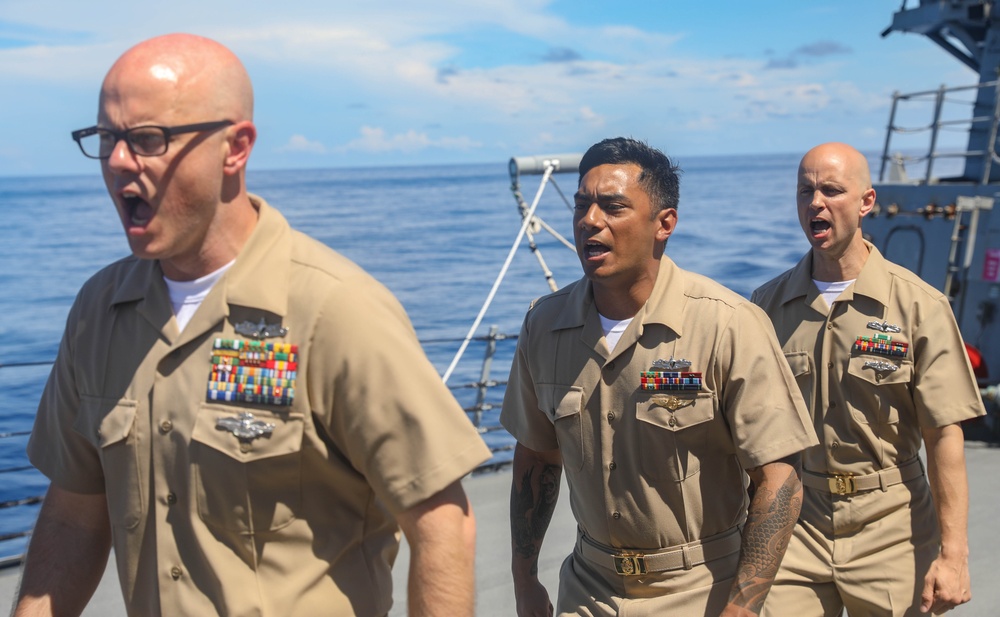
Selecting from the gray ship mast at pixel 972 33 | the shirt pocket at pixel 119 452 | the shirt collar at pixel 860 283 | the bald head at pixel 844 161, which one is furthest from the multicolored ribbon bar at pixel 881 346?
the gray ship mast at pixel 972 33

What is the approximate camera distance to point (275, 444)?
2117 millimetres

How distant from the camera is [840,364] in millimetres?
4242

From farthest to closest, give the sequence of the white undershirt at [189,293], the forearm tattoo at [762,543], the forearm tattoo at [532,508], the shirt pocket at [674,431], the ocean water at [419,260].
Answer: the ocean water at [419,260]
the forearm tattoo at [532,508]
the shirt pocket at [674,431]
the forearm tattoo at [762,543]
the white undershirt at [189,293]

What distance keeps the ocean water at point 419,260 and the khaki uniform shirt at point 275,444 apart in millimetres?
2365

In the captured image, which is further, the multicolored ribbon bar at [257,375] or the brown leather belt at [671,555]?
the brown leather belt at [671,555]

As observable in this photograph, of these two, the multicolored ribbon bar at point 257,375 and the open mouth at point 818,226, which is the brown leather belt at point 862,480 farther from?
the multicolored ribbon bar at point 257,375

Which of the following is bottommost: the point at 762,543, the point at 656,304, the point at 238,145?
the point at 762,543

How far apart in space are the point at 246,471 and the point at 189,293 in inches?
16.6

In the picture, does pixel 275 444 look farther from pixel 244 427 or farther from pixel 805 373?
pixel 805 373

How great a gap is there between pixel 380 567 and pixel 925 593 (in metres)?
2.61

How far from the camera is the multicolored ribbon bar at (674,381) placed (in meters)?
3.26

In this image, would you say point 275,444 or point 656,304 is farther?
point 656,304

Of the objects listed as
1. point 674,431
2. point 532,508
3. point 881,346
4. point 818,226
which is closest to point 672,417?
point 674,431

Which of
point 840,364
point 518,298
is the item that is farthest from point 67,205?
point 840,364
